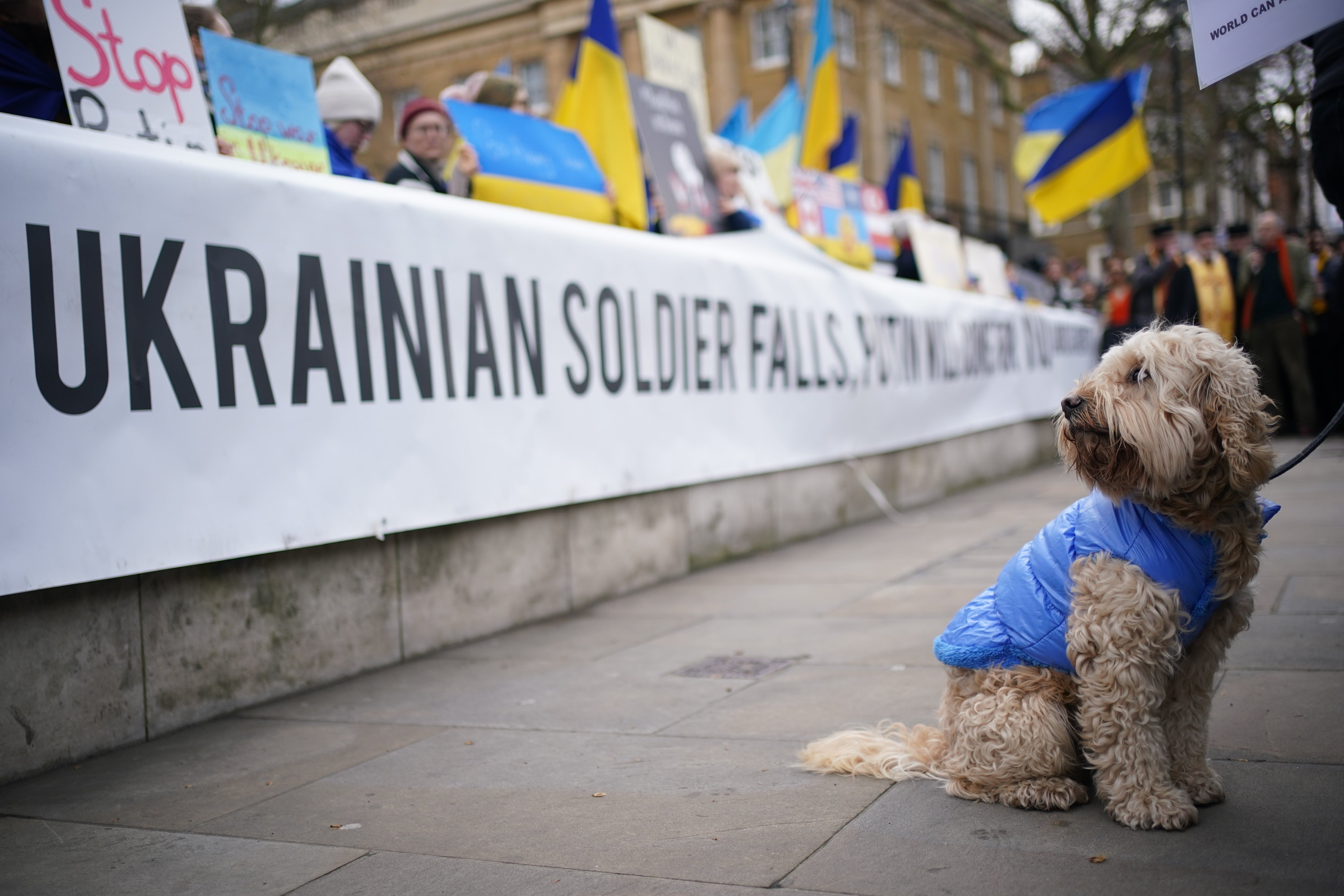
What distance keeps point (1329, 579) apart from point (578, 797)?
4723mm

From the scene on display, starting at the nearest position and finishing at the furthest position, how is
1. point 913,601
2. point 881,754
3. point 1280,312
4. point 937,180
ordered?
1. point 881,754
2. point 913,601
3. point 1280,312
4. point 937,180

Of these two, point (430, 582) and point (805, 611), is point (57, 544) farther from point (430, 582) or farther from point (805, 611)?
point (805, 611)

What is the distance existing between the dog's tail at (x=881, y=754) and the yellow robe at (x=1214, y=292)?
1165 cm

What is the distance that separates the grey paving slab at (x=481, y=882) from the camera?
112 inches

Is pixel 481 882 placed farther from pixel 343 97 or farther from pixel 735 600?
pixel 343 97

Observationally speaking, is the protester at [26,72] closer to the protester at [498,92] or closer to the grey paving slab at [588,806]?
the grey paving slab at [588,806]

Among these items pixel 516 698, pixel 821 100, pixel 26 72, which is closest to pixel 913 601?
pixel 516 698

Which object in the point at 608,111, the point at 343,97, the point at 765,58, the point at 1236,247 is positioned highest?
the point at 765,58

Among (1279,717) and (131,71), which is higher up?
(131,71)

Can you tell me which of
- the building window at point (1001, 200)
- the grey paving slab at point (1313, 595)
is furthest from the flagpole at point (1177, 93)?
the building window at point (1001, 200)

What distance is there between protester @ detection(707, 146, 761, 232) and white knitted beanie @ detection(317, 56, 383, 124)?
11.7 ft

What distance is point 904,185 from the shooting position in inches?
647

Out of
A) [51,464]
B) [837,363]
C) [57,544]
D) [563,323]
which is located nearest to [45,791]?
[57,544]

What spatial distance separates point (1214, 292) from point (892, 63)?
1126 inches
